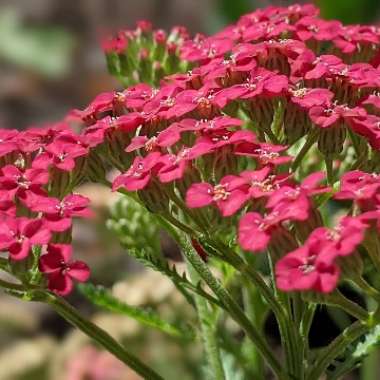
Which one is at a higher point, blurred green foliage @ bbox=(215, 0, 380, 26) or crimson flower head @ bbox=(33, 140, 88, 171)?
blurred green foliage @ bbox=(215, 0, 380, 26)

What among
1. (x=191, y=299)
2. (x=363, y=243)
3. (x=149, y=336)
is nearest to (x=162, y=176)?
(x=363, y=243)

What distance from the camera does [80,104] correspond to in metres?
7.79

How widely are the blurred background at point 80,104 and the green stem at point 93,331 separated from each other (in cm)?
75

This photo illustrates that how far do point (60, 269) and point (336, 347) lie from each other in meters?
0.41

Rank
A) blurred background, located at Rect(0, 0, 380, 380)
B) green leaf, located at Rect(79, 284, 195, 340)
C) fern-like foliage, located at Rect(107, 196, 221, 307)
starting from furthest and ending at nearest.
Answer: blurred background, located at Rect(0, 0, 380, 380) < fern-like foliage, located at Rect(107, 196, 221, 307) < green leaf, located at Rect(79, 284, 195, 340)

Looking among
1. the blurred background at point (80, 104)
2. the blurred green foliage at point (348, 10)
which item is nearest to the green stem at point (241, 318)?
the blurred background at point (80, 104)

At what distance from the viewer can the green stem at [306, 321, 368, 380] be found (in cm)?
144

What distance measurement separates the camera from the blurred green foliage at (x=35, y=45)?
692cm

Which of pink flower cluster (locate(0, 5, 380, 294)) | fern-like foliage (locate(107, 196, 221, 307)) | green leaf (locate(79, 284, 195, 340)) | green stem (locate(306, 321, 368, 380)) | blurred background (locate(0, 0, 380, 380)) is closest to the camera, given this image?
pink flower cluster (locate(0, 5, 380, 294))

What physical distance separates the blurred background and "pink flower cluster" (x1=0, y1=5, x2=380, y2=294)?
0.66 metres

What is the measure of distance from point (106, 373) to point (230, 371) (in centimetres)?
128

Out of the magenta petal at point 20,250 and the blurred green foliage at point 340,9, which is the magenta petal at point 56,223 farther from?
the blurred green foliage at point 340,9

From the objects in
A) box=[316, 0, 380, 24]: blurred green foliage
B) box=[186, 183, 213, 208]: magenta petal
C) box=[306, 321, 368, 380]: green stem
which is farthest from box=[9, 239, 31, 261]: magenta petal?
box=[316, 0, 380, 24]: blurred green foliage

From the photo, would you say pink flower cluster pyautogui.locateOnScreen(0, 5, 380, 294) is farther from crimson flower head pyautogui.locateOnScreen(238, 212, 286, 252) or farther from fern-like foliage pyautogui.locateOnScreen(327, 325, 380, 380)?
fern-like foliage pyautogui.locateOnScreen(327, 325, 380, 380)
